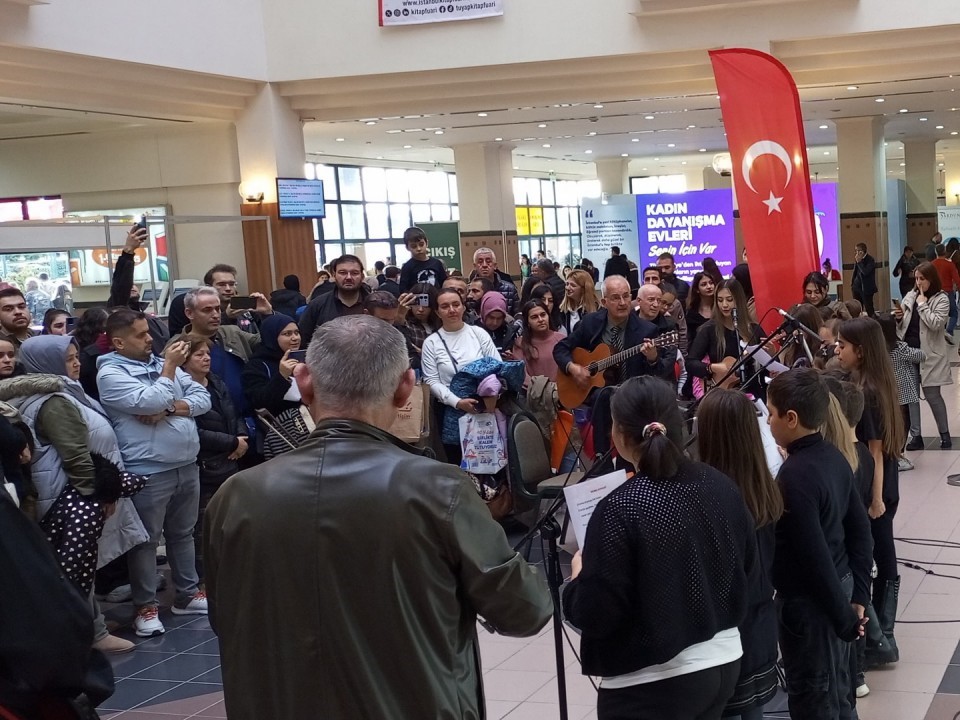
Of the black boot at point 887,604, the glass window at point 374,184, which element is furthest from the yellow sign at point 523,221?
the black boot at point 887,604

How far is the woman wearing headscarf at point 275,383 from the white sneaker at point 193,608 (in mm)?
852

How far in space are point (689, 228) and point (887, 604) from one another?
42.3 ft

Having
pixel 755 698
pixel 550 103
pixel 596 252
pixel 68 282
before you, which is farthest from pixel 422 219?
pixel 755 698

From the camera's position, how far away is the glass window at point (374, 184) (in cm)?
2450

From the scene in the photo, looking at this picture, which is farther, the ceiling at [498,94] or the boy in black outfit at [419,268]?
the ceiling at [498,94]

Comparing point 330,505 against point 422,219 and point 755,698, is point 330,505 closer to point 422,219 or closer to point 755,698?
point 755,698

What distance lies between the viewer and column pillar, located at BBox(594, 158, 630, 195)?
94.3 ft

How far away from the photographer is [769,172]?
8.48 meters

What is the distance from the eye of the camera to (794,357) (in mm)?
6129

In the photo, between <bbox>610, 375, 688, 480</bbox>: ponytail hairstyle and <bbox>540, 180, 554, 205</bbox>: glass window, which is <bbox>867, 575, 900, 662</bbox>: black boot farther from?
<bbox>540, 180, 554, 205</bbox>: glass window

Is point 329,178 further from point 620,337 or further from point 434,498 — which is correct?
point 434,498

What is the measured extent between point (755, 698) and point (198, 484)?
144 inches

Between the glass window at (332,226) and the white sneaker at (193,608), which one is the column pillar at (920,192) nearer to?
the glass window at (332,226)

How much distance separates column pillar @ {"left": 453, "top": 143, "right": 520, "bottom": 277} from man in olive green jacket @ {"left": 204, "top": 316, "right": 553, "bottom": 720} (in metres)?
19.9
